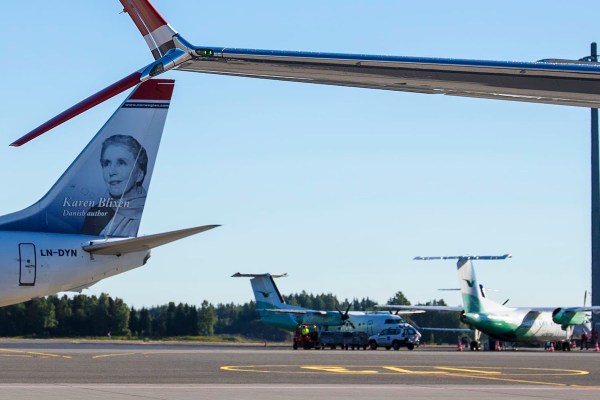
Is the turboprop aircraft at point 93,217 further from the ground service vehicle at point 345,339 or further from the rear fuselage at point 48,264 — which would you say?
the ground service vehicle at point 345,339

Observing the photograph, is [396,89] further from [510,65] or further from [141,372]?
[141,372]

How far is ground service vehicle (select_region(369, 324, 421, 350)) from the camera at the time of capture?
6906cm

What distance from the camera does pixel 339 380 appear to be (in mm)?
23812

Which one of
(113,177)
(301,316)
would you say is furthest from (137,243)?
(301,316)

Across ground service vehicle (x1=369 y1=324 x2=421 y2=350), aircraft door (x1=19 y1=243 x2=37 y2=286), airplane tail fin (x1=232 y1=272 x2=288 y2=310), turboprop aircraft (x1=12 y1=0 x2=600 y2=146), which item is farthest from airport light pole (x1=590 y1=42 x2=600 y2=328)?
turboprop aircraft (x1=12 y1=0 x2=600 y2=146)

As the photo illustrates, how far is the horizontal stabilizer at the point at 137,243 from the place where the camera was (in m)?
25.4

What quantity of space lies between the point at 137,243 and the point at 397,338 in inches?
1723

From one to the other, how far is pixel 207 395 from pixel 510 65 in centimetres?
1271

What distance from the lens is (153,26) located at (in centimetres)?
637

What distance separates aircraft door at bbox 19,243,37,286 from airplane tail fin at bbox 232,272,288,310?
59.0 metres

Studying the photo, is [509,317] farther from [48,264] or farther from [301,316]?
[48,264]

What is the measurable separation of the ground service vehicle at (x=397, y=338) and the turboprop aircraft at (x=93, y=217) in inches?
1593

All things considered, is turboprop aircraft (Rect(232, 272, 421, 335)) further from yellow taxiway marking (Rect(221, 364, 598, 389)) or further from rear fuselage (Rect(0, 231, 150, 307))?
rear fuselage (Rect(0, 231, 150, 307))

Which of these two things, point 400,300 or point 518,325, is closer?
point 518,325
